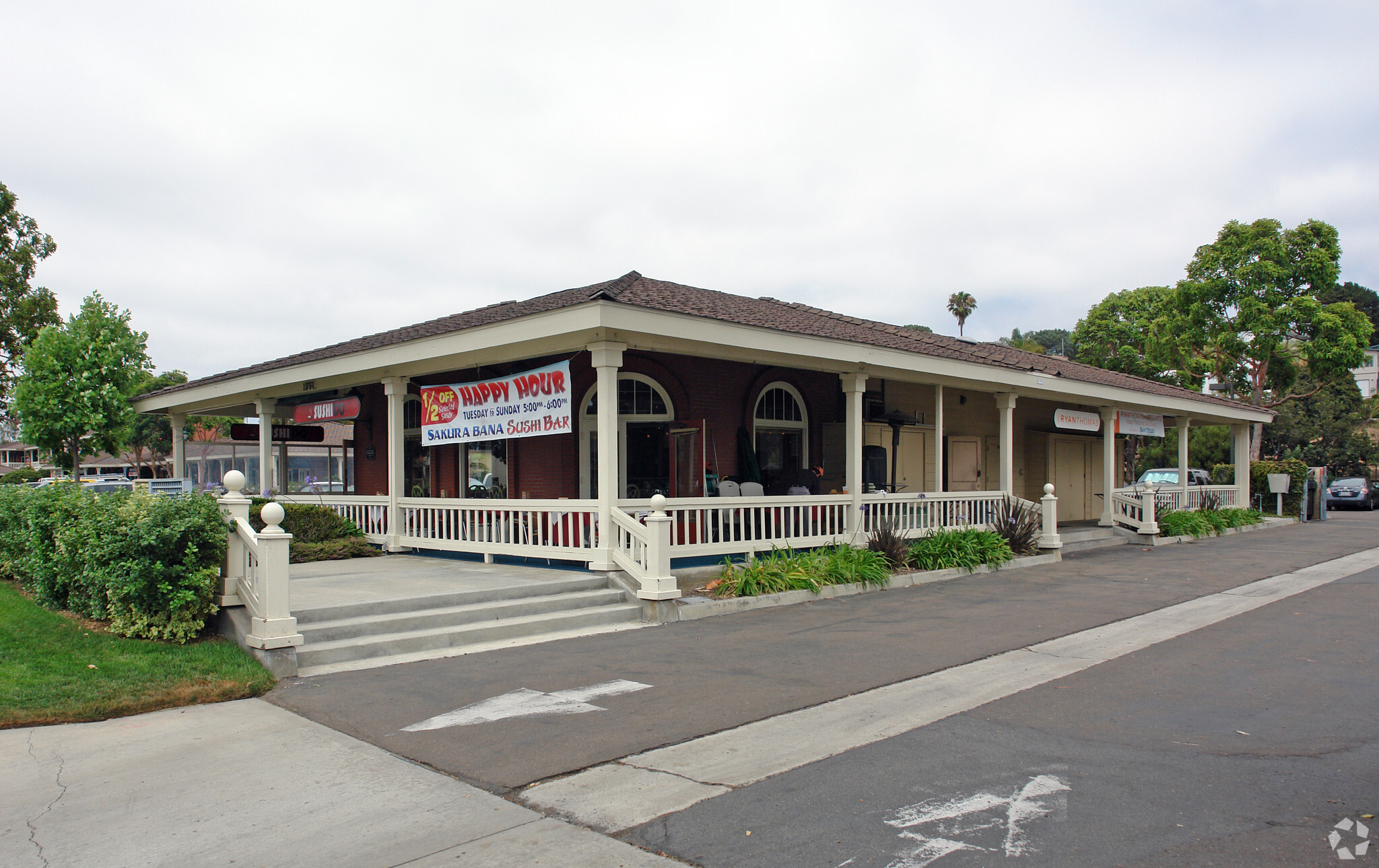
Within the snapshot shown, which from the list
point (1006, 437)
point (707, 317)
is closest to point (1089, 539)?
point (1006, 437)

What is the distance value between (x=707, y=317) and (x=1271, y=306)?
31.9m

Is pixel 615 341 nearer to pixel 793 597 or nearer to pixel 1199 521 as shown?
pixel 793 597

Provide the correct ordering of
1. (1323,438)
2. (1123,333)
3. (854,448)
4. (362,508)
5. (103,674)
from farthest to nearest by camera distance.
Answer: (1123,333), (1323,438), (362,508), (854,448), (103,674)

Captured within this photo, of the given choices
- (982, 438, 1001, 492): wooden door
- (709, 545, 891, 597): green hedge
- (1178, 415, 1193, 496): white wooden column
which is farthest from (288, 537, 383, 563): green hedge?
(1178, 415, 1193, 496): white wooden column

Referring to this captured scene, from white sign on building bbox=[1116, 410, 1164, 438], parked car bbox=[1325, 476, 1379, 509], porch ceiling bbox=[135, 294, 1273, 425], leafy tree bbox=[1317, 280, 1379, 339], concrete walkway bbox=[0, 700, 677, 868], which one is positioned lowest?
parked car bbox=[1325, 476, 1379, 509]

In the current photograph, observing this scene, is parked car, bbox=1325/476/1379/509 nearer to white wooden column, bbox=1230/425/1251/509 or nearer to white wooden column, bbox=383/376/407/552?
white wooden column, bbox=1230/425/1251/509

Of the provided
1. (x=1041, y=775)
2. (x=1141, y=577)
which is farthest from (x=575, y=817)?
(x=1141, y=577)

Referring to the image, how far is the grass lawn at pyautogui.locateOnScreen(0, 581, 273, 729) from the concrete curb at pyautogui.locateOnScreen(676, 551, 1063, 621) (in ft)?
15.1

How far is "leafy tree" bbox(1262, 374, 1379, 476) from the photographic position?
4178cm

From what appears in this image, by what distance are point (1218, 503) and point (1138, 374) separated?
65.5 ft

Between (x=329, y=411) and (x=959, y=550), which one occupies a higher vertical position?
(x=329, y=411)

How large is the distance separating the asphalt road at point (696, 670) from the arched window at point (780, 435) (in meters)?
3.92

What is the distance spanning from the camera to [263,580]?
7.73 meters

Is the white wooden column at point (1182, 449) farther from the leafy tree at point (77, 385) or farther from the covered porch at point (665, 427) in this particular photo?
A: the leafy tree at point (77, 385)
